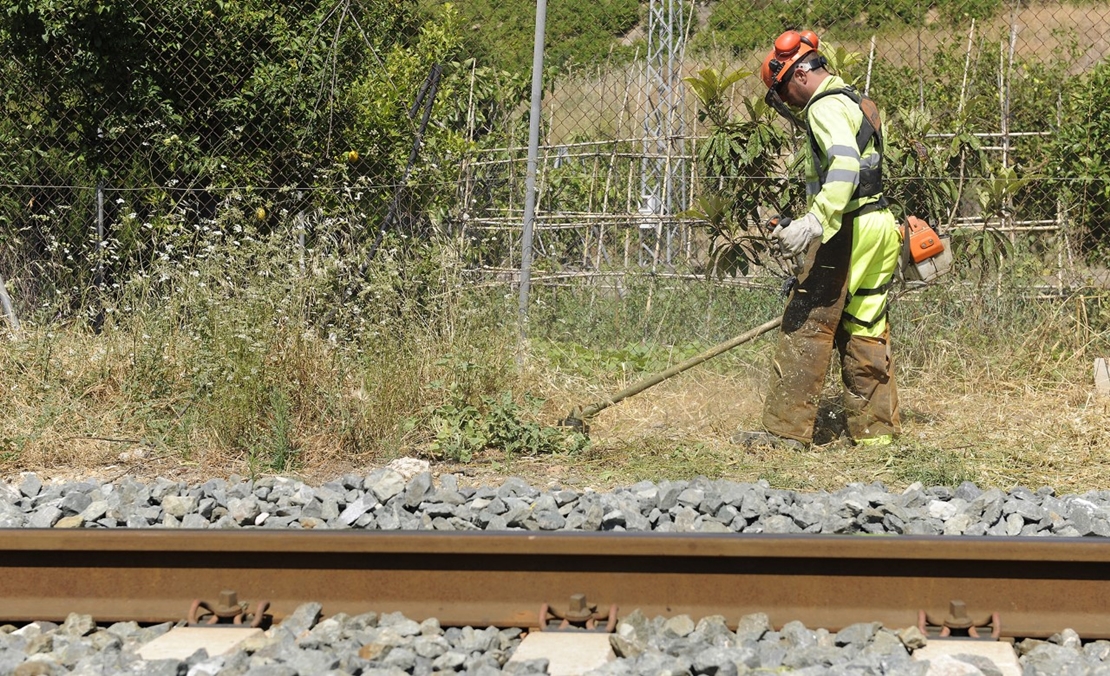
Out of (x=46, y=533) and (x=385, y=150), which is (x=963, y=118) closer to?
(x=385, y=150)

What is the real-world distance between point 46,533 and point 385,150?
193 inches

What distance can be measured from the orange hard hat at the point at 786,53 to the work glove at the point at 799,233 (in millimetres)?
773

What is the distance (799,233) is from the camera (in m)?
6.07

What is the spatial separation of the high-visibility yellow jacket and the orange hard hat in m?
0.19

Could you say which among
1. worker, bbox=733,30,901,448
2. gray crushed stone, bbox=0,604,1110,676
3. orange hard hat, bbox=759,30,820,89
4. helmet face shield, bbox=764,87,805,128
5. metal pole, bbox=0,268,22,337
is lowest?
gray crushed stone, bbox=0,604,1110,676

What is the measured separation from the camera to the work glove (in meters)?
6.07

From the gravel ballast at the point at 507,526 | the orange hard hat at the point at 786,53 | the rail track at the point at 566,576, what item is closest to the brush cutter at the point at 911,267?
the orange hard hat at the point at 786,53

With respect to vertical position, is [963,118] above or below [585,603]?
above

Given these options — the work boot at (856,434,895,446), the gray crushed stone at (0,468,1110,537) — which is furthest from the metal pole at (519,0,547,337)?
the gray crushed stone at (0,468,1110,537)

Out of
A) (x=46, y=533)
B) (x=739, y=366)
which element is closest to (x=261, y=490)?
(x=46, y=533)

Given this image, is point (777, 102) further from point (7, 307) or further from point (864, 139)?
point (7, 307)

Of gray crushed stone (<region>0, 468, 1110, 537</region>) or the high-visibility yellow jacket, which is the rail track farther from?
the high-visibility yellow jacket

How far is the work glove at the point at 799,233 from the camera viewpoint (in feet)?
19.9

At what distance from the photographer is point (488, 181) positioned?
902 centimetres
